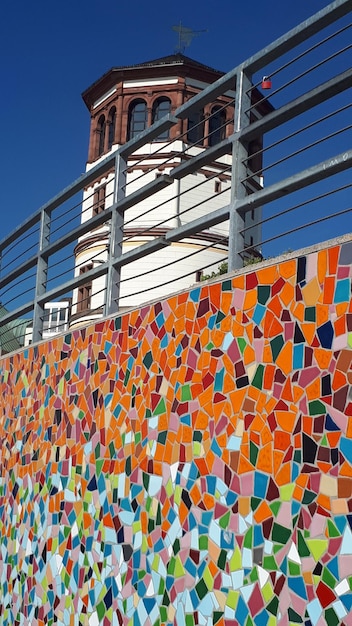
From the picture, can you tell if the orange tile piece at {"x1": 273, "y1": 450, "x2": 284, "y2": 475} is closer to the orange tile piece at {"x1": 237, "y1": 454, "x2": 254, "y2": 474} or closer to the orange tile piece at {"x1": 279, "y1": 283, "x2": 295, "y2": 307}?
the orange tile piece at {"x1": 237, "y1": 454, "x2": 254, "y2": 474}

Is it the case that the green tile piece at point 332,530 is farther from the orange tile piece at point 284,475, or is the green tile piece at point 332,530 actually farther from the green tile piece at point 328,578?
the orange tile piece at point 284,475

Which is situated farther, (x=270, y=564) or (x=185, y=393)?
(x=185, y=393)

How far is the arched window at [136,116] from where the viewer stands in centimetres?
3984

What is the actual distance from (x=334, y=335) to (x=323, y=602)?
0.85 meters

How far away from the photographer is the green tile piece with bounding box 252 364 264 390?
306cm

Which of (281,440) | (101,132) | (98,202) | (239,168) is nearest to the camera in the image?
(281,440)

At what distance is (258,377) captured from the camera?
3084 millimetres

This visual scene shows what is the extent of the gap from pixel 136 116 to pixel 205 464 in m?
38.3

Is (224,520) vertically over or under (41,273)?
under

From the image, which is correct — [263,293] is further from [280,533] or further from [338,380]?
[280,533]

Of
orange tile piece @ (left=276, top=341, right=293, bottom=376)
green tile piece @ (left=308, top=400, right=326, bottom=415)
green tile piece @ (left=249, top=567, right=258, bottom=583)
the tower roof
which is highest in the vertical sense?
the tower roof

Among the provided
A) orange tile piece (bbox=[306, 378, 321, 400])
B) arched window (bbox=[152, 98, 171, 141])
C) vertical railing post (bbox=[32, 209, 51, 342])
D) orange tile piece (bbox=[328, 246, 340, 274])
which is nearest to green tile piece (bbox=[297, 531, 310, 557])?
orange tile piece (bbox=[306, 378, 321, 400])

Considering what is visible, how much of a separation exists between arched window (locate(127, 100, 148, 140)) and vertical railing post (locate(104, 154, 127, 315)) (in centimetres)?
3560

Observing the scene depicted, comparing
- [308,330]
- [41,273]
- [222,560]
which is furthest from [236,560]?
[41,273]
